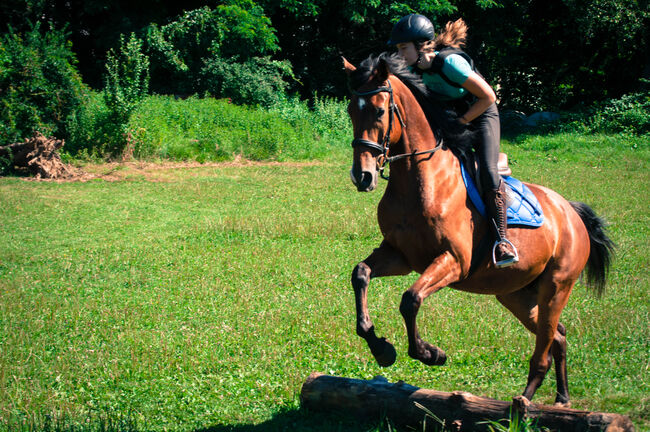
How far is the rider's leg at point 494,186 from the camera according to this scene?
5172 millimetres

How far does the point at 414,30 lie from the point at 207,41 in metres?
30.2

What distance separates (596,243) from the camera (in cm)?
637

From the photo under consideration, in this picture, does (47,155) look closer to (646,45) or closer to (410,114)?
(410,114)

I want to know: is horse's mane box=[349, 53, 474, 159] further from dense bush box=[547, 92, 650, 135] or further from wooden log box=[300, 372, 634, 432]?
dense bush box=[547, 92, 650, 135]

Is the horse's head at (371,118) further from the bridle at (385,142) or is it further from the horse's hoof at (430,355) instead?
the horse's hoof at (430,355)

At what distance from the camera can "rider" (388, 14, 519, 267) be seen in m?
5.00

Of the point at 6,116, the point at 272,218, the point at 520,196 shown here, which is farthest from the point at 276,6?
the point at 520,196

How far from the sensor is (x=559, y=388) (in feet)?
19.1

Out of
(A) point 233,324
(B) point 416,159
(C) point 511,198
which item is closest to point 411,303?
(B) point 416,159

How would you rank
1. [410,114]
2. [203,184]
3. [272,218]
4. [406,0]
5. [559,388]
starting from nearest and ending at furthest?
[410,114]
[559,388]
[272,218]
[203,184]
[406,0]

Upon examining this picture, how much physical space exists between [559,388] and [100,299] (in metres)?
6.76

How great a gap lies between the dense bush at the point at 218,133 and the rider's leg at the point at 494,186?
19388 millimetres

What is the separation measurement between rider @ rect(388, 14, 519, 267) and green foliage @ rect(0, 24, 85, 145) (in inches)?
776

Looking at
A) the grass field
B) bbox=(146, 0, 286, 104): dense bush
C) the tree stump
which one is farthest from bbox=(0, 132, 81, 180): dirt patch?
bbox=(146, 0, 286, 104): dense bush
